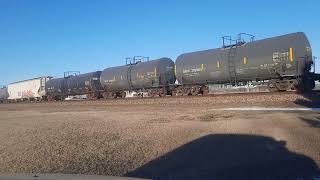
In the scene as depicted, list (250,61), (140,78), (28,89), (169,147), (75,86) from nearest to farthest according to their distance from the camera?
(169,147) → (250,61) → (140,78) → (75,86) → (28,89)

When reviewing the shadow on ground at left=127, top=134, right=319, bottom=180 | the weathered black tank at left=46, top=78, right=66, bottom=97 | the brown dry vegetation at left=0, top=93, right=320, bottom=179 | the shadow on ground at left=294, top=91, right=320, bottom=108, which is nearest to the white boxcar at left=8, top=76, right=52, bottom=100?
the weathered black tank at left=46, top=78, right=66, bottom=97

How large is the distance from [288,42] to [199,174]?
702 inches

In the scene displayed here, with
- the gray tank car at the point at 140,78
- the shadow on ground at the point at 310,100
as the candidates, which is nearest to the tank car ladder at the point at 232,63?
the shadow on ground at the point at 310,100

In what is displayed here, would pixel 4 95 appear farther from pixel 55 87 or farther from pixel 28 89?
pixel 55 87

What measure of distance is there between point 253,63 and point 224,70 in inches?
93.6

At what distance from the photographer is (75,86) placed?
47062mm

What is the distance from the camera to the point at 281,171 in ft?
24.5

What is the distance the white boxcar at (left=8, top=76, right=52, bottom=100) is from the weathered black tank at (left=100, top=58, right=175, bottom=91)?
18.2 m

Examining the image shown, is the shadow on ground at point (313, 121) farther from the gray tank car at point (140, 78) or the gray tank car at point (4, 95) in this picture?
the gray tank car at point (4, 95)

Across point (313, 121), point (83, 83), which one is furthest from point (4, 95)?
point (313, 121)

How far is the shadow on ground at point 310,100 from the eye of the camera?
62.9ft

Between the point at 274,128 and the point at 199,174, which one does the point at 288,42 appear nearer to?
the point at 274,128

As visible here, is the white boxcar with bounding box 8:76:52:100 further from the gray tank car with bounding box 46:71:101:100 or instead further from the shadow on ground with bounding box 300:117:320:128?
the shadow on ground with bounding box 300:117:320:128

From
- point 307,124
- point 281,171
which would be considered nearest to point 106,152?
point 281,171
